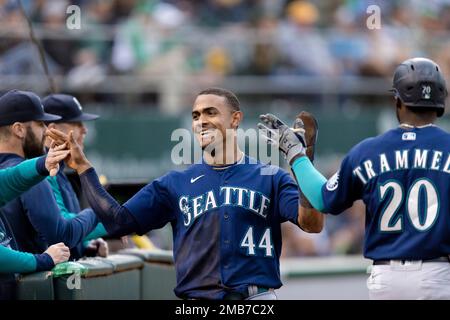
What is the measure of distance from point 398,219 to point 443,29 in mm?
12012

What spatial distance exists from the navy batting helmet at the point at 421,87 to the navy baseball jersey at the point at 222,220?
89 centimetres

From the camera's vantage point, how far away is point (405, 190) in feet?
16.1

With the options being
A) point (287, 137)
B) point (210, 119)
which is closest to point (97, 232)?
point (210, 119)

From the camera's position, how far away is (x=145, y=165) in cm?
1324

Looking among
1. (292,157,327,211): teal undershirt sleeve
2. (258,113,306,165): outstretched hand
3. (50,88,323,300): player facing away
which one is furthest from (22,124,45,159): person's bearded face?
(292,157,327,211): teal undershirt sleeve

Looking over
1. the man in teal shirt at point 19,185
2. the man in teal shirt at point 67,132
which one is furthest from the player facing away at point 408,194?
the man in teal shirt at point 67,132

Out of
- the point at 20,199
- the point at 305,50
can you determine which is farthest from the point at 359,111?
the point at 20,199

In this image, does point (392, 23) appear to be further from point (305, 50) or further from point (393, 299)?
point (393, 299)

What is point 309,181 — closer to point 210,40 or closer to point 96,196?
point 96,196

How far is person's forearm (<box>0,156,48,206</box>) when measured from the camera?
5.63 meters

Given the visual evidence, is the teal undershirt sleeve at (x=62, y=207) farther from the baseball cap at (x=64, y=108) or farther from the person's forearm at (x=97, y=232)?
the baseball cap at (x=64, y=108)

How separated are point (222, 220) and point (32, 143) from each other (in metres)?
1.57

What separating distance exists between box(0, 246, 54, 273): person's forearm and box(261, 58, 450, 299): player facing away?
1792 millimetres

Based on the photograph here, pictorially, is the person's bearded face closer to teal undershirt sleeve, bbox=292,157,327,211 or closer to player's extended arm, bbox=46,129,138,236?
player's extended arm, bbox=46,129,138,236
